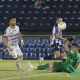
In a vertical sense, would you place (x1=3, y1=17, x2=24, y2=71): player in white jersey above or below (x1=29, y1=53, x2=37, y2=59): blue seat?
above

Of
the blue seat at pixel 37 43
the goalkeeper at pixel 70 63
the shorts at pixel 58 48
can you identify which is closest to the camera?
the goalkeeper at pixel 70 63

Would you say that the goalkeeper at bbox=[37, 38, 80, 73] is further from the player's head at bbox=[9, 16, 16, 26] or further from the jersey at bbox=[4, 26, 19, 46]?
the player's head at bbox=[9, 16, 16, 26]

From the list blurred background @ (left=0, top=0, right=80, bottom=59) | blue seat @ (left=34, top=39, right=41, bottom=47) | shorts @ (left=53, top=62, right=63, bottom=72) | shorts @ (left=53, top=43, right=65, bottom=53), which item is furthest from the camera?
blurred background @ (left=0, top=0, right=80, bottom=59)

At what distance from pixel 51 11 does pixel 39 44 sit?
3.96 metres

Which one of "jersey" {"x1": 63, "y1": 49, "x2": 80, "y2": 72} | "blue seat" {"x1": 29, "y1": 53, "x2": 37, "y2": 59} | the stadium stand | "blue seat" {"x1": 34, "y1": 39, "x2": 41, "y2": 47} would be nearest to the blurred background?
the stadium stand

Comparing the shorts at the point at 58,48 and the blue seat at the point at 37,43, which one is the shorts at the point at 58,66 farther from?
the blue seat at the point at 37,43

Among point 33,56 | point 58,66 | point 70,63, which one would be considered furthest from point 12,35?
point 33,56

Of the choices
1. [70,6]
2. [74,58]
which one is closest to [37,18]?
[70,6]

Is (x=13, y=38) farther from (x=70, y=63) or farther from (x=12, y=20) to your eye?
(x=70, y=63)

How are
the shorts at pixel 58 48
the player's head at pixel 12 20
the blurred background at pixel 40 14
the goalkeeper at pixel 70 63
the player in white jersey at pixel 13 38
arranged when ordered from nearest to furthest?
the goalkeeper at pixel 70 63
the player's head at pixel 12 20
the player in white jersey at pixel 13 38
the shorts at pixel 58 48
the blurred background at pixel 40 14

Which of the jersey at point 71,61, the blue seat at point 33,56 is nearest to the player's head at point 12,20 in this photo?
the jersey at point 71,61

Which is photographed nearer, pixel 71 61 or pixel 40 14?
pixel 71 61

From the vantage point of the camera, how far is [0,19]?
77.2 ft

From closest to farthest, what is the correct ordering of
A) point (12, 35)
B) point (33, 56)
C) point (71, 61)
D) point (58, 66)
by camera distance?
point (71, 61) → point (58, 66) → point (12, 35) → point (33, 56)
